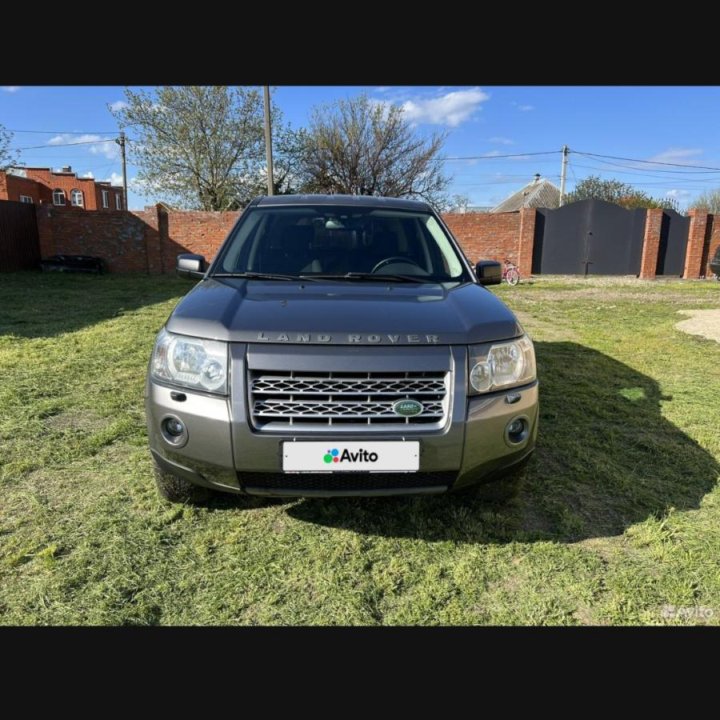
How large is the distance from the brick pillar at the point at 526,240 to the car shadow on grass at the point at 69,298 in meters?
11.0

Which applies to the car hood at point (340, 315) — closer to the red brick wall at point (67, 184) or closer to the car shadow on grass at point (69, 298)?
the car shadow on grass at point (69, 298)

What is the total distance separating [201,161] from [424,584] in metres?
24.9

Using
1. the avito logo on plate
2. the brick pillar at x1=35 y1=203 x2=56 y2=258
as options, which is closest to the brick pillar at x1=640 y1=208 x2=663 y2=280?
the avito logo on plate

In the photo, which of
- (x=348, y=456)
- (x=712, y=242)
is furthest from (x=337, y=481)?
(x=712, y=242)

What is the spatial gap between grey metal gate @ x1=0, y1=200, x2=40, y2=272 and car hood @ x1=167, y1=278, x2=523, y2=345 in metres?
16.7

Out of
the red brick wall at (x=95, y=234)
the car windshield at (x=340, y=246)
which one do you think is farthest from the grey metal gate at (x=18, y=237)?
the car windshield at (x=340, y=246)

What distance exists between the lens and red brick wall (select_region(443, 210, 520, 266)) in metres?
18.1

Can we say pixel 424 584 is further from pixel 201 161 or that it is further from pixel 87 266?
pixel 201 161

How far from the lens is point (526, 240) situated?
709 inches

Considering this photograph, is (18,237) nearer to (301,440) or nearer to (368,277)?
(368,277)

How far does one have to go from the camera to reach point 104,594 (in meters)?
2.19

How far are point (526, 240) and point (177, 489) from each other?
684 inches

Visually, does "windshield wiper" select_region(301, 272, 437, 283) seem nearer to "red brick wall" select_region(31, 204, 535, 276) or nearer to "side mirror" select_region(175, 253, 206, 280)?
"side mirror" select_region(175, 253, 206, 280)

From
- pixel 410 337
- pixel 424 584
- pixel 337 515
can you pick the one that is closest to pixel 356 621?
pixel 424 584
